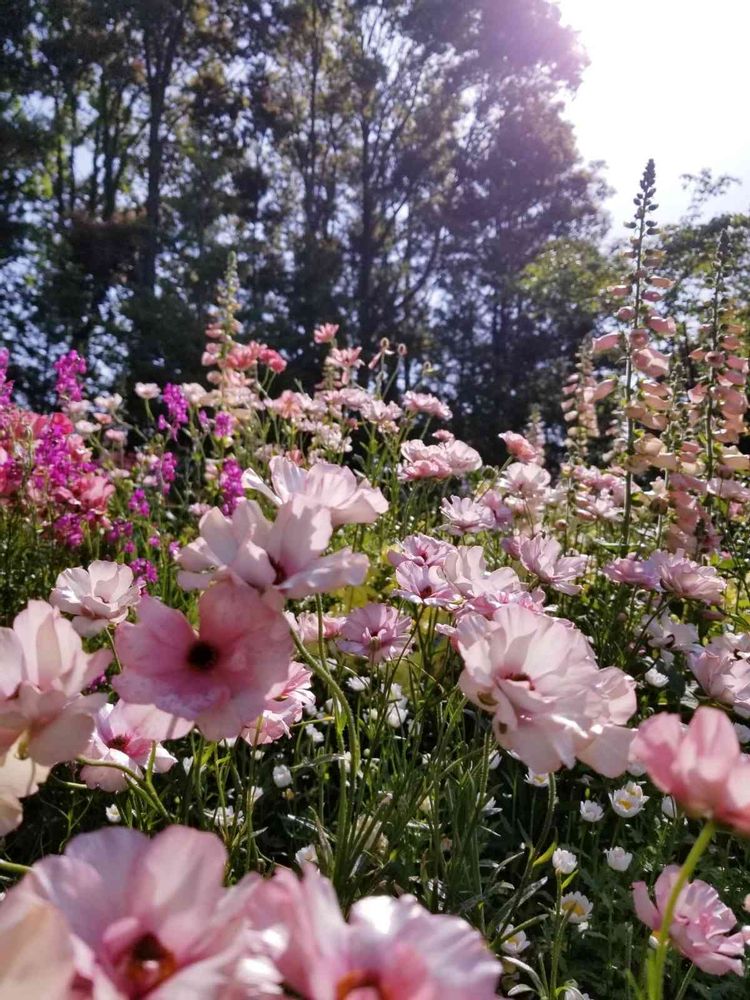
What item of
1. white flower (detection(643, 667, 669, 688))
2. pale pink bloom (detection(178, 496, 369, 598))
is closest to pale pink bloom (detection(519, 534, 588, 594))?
pale pink bloom (detection(178, 496, 369, 598))

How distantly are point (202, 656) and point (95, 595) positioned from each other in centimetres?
34

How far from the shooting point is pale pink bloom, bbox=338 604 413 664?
1.08 meters

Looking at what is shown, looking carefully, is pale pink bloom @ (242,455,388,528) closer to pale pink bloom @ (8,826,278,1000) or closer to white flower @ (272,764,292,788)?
pale pink bloom @ (8,826,278,1000)

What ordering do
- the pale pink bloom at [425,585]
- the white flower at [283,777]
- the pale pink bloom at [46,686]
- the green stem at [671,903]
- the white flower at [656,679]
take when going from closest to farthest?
the green stem at [671,903]
the pale pink bloom at [46,686]
the pale pink bloom at [425,585]
the white flower at [283,777]
the white flower at [656,679]

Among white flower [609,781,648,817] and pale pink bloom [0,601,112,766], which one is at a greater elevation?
pale pink bloom [0,601,112,766]

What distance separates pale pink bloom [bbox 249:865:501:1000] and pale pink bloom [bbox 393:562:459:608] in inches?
26.0

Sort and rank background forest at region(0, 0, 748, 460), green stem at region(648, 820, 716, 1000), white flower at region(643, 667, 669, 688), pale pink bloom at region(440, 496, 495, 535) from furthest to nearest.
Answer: background forest at region(0, 0, 748, 460), white flower at region(643, 667, 669, 688), pale pink bloom at region(440, 496, 495, 535), green stem at region(648, 820, 716, 1000)

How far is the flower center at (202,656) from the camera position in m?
0.60

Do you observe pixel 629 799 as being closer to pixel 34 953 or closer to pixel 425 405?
pixel 34 953

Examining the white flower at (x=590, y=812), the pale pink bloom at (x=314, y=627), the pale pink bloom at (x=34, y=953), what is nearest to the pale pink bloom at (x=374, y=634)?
the pale pink bloom at (x=314, y=627)

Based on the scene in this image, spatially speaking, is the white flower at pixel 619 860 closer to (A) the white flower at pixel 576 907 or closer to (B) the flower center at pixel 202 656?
(A) the white flower at pixel 576 907

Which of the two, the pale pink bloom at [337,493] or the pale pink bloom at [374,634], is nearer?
the pale pink bloom at [337,493]

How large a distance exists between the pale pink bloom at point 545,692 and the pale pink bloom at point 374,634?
1.33 feet

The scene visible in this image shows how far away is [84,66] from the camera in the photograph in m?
13.2
